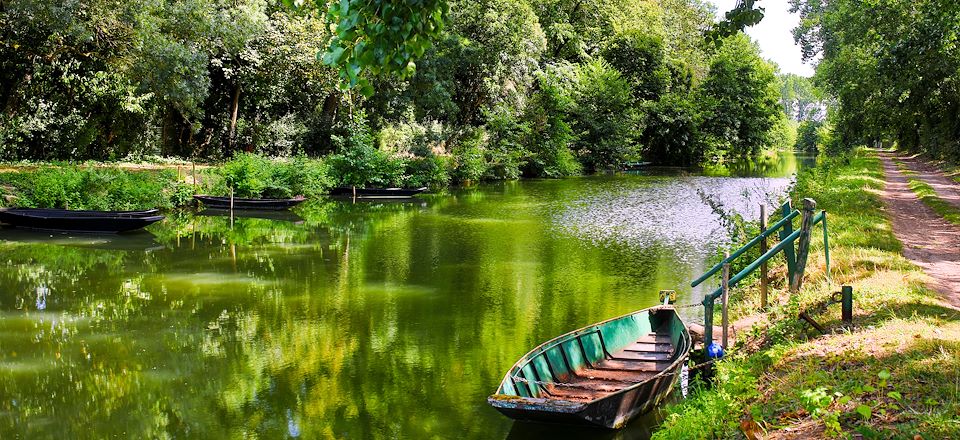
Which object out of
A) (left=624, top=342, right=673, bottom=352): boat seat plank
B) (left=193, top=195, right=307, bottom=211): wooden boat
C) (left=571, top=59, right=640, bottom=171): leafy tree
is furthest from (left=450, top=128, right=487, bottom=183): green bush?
(left=624, top=342, right=673, bottom=352): boat seat plank

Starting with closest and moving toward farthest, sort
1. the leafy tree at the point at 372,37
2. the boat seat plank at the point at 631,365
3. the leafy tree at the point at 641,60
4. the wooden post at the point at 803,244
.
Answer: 1. the leafy tree at the point at 372,37
2. the wooden post at the point at 803,244
3. the boat seat plank at the point at 631,365
4. the leafy tree at the point at 641,60

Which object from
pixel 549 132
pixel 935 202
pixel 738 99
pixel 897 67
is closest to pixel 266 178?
pixel 549 132

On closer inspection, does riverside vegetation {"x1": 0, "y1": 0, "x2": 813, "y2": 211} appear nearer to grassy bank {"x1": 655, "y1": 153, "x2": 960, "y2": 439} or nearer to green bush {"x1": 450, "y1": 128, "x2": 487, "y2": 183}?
green bush {"x1": 450, "y1": 128, "x2": 487, "y2": 183}

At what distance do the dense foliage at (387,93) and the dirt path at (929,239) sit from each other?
1207cm

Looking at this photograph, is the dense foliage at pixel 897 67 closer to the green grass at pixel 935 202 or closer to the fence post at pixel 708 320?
the green grass at pixel 935 202

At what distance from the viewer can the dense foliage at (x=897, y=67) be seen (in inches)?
739

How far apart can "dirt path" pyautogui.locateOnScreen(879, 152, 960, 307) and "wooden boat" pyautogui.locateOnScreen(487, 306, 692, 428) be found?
3.44 m

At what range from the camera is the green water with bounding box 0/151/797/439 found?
30.5 ft

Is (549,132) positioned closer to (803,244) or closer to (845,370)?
(803,244)

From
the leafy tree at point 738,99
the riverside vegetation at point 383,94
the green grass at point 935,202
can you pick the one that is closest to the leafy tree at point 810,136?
the leafy tree at point 738,99

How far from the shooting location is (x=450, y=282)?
55.2ft

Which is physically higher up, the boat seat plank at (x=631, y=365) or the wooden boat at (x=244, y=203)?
the wooden boat at (x=244, y=203)

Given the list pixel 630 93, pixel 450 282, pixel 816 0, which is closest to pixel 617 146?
pixel 630 93

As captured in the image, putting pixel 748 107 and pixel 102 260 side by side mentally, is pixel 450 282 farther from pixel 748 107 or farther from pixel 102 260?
pixel 748 107
